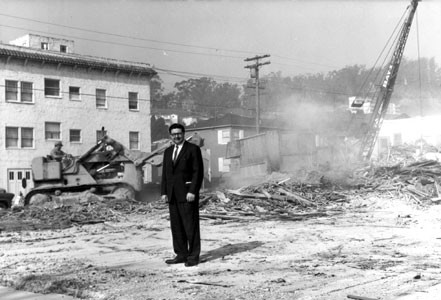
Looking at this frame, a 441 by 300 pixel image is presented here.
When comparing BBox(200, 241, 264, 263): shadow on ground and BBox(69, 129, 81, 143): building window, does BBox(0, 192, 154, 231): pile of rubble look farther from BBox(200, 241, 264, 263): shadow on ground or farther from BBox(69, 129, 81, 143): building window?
BBox(69, 129, 81, 143): building window

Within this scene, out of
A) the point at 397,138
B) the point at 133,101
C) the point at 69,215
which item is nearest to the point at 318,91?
the point at 397,138

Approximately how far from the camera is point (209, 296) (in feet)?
18.0

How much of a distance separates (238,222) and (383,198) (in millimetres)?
6466

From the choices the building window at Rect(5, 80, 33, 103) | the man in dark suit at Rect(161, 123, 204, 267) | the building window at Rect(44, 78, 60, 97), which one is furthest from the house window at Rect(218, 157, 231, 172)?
the man in dark suit at Rect(161, 123, 204, 267)

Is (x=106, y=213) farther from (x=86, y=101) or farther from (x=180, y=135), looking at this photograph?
(x=86, y=101)

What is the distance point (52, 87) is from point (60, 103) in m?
1.36

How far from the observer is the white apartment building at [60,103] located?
35719 millimetres

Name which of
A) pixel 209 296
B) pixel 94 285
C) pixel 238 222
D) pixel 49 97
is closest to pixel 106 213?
pixel 238 222

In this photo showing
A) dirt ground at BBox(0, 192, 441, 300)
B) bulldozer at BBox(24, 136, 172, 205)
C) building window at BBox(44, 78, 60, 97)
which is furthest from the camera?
building window at BBox(44, 78, 60, 97)

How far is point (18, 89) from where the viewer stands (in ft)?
120

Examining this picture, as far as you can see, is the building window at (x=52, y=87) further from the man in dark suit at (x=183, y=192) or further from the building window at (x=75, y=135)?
the man in dark suit at (x=183, y=192)

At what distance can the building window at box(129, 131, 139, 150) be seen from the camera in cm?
4247

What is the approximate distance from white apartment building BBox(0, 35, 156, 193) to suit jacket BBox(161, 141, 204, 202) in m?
30.3

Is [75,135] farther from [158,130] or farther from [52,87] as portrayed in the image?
[158,130]
